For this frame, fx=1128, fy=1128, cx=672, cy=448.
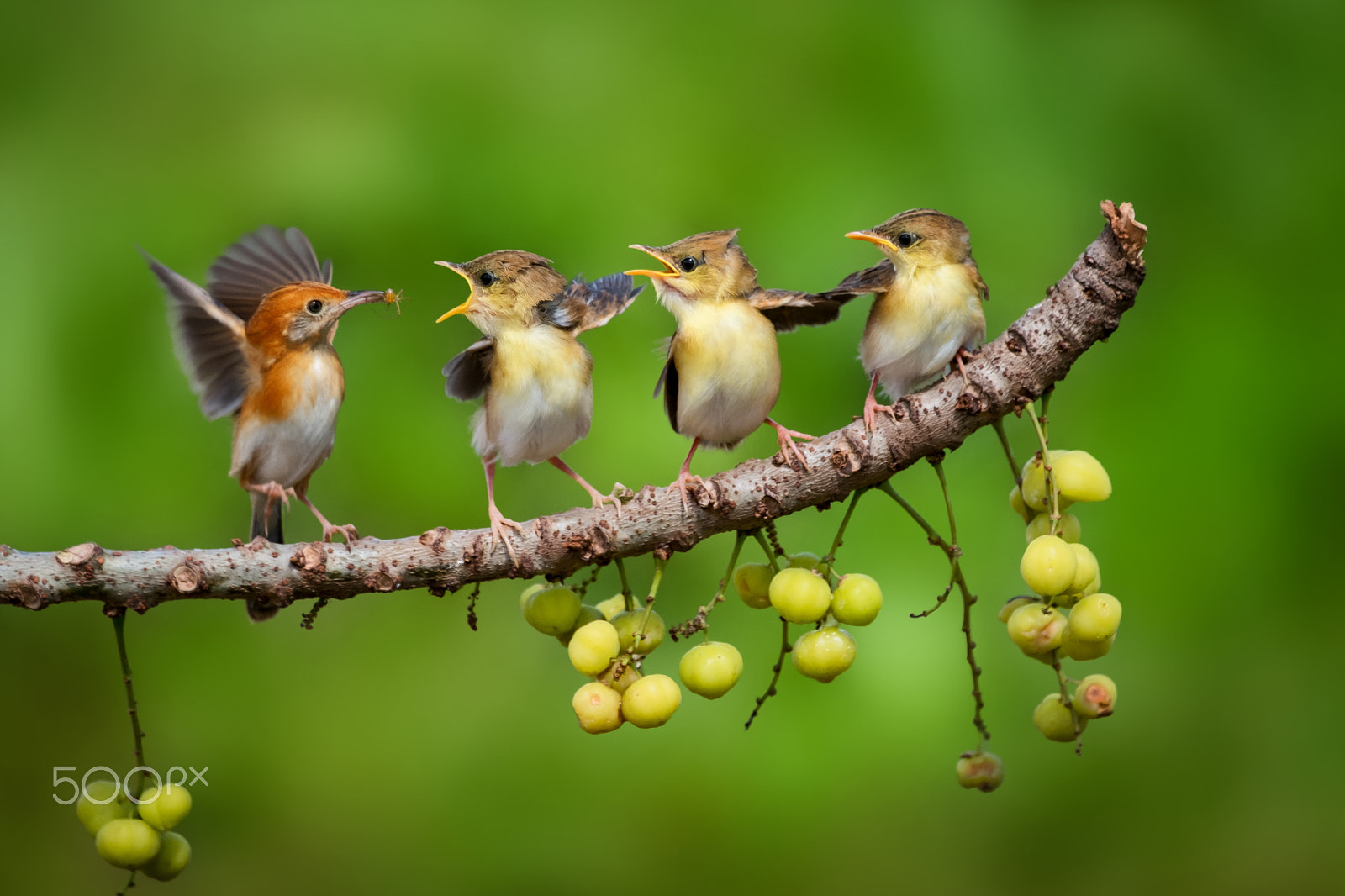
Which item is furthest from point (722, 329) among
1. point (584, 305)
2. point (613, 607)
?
point (613, 607)

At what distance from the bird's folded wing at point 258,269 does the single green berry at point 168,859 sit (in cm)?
87

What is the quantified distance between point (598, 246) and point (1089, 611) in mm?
2176

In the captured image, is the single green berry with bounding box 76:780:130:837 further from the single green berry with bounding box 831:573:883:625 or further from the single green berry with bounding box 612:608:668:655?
the single green berry with bounding box 831:573:883:625

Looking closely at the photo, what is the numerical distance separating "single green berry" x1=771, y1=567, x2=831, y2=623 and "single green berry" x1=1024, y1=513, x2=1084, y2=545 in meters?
0.31

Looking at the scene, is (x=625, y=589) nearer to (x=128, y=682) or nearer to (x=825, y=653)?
(x=825, y=653)

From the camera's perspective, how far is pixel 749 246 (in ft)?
10.2

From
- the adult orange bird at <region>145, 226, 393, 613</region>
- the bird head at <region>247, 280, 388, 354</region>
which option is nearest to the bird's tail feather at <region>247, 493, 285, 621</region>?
the adult orange bird at <region>145, 226, 393, 613</region>

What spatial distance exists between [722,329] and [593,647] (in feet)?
1.72

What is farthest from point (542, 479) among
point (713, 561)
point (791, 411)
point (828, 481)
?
point (828, 481)

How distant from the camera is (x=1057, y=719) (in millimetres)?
1621

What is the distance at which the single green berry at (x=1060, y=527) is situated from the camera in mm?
1549

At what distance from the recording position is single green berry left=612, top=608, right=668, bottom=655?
1.51 m

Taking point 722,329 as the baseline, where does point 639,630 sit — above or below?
below

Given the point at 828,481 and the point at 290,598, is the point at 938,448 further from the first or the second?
the point at 290,598
